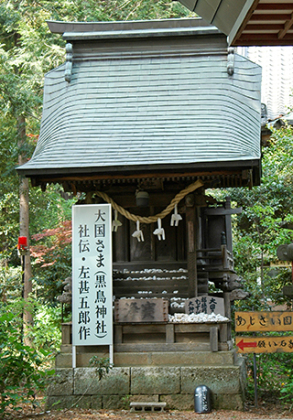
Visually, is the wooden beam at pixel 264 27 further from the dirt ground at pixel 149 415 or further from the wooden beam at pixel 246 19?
the dirt ground at pixel 149 415

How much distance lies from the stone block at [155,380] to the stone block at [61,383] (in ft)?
3.24

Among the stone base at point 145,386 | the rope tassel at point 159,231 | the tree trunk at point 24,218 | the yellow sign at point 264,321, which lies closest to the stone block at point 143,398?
the stone base at point 145,386

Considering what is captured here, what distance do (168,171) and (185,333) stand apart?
8.58 feet

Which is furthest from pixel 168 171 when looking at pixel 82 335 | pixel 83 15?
pixel 83 15

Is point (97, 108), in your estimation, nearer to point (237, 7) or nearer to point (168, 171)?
point (168, 171)

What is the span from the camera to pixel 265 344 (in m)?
7.55

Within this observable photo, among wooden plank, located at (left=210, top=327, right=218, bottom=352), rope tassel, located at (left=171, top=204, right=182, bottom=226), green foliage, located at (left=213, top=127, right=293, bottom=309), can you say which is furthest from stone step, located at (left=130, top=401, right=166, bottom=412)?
green foliage, located at (left=213, top=127, right=293, bottom=309)

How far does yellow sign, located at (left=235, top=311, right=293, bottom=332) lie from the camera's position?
7535mm

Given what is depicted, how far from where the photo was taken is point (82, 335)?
8164 millimetres

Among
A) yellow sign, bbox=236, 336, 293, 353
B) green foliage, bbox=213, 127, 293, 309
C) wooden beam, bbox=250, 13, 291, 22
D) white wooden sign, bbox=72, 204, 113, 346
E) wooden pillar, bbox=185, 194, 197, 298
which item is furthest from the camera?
green foliage, bbox=213, 127, 293, 309

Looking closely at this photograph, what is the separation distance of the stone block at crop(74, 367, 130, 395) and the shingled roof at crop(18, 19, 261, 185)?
318cm

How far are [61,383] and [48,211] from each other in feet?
31.7

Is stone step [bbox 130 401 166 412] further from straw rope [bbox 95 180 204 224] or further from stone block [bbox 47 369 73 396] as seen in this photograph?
straw rope [bbox 95 180 204 224]

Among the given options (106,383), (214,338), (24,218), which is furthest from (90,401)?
(24,218)
